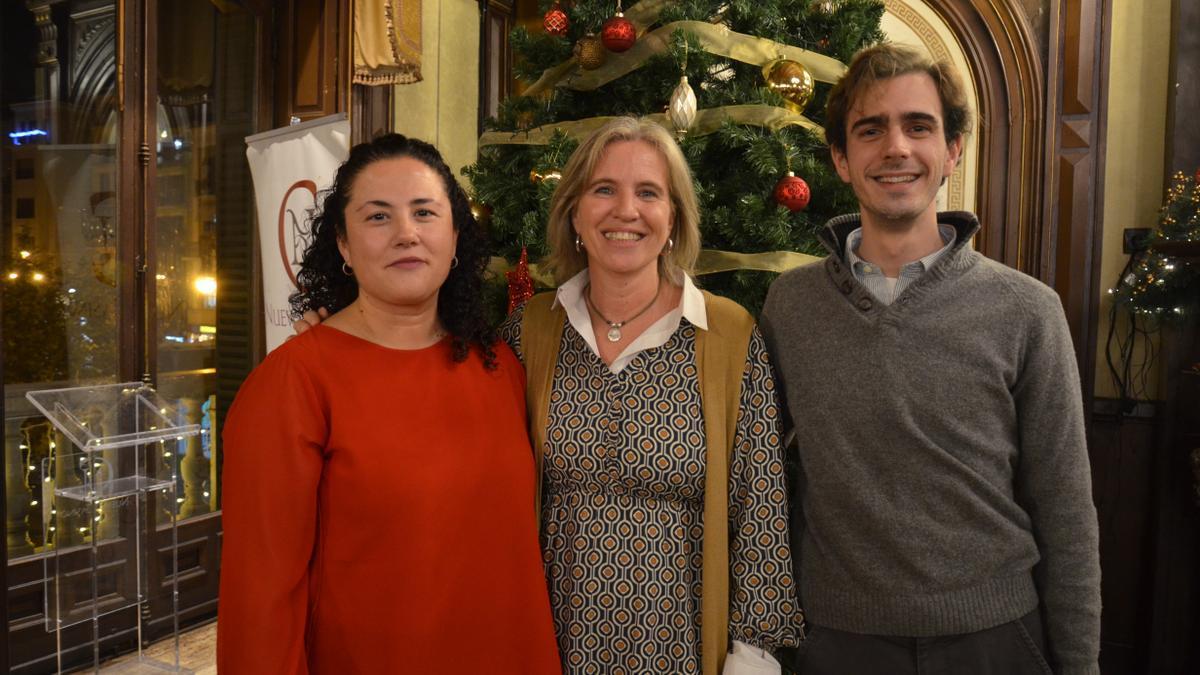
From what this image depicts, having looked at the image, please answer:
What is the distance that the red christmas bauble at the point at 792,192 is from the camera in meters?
1.77

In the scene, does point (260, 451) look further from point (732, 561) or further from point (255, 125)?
point (255, 125)

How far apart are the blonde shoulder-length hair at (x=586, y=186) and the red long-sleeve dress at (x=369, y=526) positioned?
0.41 m

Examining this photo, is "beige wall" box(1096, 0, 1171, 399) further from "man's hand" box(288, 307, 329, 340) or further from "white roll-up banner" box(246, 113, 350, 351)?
"man's hand" box(288, 307, 329, 340)

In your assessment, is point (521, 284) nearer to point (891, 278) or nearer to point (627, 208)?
point (627, 208)

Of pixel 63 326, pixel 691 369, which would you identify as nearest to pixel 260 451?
pixel 691 369

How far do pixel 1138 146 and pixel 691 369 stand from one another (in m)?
3.33

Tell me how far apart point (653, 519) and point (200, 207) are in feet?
9.94

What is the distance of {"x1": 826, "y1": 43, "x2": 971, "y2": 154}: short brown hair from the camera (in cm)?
148

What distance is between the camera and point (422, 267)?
1377 mm

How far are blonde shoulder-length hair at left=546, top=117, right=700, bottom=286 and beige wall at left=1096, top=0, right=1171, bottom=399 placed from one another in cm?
304

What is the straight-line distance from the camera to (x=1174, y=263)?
3213 mm

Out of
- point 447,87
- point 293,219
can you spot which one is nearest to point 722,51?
point 293,219

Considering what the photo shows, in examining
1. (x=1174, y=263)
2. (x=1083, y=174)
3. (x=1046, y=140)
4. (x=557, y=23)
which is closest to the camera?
(x=557, y=23)

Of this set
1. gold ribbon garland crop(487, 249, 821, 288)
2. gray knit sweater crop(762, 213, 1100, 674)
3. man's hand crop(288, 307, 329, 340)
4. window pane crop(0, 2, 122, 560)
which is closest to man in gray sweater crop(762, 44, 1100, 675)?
gray knit sweater crop(762, 213, 1100, 674)
